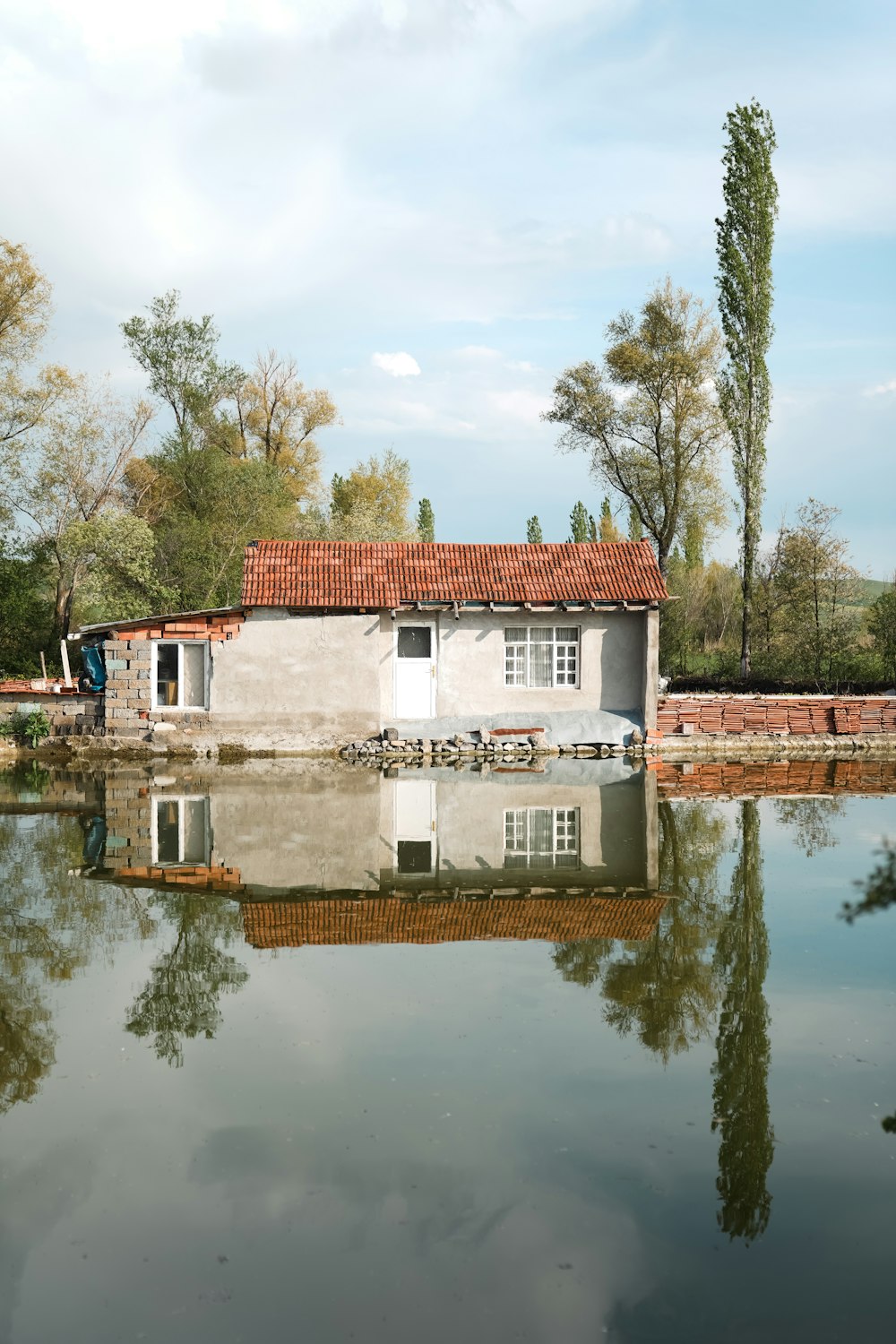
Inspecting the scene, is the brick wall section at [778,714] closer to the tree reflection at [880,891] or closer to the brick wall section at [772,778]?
the brick wall section at [772,778]

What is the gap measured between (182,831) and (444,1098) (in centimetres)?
902

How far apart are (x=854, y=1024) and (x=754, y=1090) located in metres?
1.47

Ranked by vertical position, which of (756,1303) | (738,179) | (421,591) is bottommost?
(756,1303)

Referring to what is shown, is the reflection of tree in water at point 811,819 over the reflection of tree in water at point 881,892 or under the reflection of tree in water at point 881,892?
under

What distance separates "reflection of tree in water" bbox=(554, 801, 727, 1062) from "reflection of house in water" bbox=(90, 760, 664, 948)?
296mm

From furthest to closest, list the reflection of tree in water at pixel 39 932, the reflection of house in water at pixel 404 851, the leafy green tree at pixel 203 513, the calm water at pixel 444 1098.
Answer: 1. the leafy green tree at pixel 203 513
2. the reflection of house in water at pixel 404 851
3. the reflection of tree in water at pixel 39 932
4. the calm water at pixel 444 1098

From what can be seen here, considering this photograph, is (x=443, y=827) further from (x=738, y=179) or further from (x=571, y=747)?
(x=738, y=179)

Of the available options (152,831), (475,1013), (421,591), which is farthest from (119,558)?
(475,1013)

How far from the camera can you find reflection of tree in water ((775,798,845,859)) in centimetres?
1403

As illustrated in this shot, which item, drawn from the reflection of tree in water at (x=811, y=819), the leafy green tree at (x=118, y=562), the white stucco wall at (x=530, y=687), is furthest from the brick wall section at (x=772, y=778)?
the leafy green tree at (x=118, y=562)

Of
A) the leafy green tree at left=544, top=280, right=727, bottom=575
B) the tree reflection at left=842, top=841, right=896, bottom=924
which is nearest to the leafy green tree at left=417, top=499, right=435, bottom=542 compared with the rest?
the leafy green tree at left=544, top=280, right=727, bottom=575

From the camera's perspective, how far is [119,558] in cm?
3538

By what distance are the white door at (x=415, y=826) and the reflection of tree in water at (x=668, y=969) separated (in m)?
2.88

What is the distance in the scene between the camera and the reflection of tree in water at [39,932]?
23.9 feet
